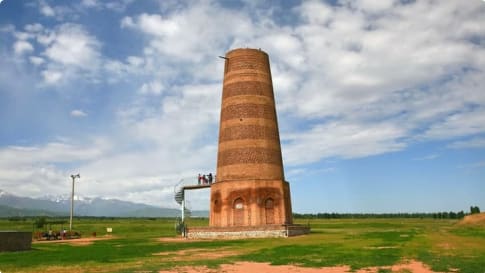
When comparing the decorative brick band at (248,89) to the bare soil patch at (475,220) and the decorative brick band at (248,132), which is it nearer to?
the decorative brick band at (248,132)

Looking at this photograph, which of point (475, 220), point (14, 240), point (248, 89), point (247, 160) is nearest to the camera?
point (14, 240)

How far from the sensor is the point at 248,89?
30953mm

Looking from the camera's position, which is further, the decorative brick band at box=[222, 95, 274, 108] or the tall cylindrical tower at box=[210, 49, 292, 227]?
the decorative brick band at box=[222, 95, 274, 108]

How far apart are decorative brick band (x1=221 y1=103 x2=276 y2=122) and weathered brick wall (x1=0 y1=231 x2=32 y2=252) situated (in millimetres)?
14893

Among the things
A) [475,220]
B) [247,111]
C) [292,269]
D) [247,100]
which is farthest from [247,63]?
[475,220]

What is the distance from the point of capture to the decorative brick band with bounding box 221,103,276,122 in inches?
1200

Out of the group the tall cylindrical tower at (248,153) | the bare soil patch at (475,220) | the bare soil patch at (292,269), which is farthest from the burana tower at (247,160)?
the bare soil patch at (475,220)

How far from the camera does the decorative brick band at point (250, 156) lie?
29531 mm

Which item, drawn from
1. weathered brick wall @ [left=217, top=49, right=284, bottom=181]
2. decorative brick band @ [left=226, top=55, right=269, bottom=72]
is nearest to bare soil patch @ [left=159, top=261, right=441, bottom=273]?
weathered brick wall @ [left=217, top=49, right=284, bottom=181]

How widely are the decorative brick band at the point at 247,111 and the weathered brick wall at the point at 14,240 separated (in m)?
14.9

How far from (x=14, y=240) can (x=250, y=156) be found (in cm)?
1469

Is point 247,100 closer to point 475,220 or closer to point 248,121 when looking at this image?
point 248,121

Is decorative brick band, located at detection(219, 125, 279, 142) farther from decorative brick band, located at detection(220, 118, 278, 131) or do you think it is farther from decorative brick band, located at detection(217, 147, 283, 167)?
decorative brick band, located at detection(217, 147, 283, 167)

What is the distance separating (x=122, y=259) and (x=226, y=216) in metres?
13.9
